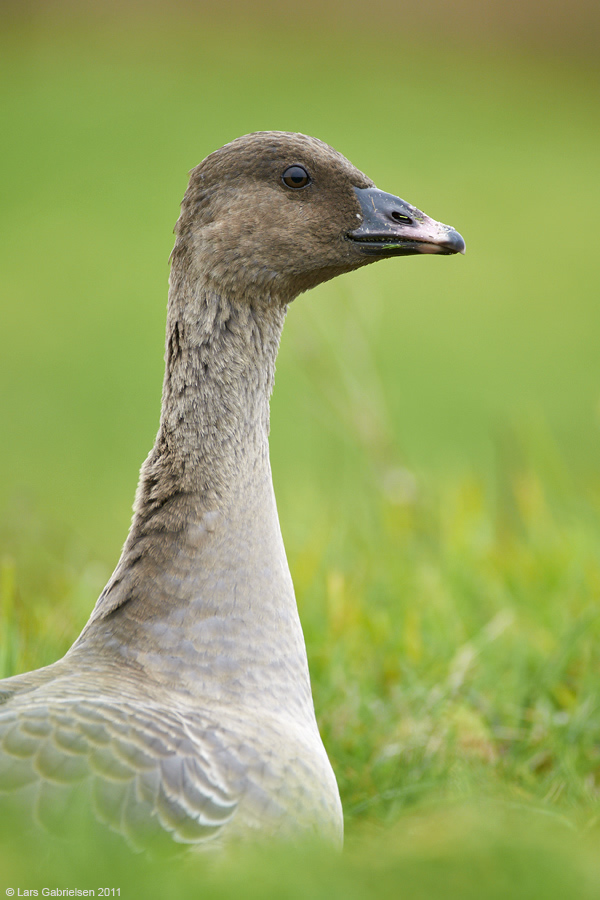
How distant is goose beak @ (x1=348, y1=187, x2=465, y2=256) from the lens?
313 cm

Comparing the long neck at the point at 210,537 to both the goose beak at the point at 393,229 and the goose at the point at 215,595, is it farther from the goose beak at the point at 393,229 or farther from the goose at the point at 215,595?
the goose beak at the point at 393,229

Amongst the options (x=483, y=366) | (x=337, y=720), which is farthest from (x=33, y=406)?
(x=337, y=720)

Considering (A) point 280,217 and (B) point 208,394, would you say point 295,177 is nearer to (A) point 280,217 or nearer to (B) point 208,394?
(A) point 280,217

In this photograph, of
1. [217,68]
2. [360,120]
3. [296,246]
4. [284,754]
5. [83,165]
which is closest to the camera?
[284,754]

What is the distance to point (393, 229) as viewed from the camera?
10.4 ft

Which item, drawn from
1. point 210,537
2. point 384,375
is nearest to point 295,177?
point 210,537

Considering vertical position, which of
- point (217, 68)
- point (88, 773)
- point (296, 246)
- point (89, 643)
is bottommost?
point (88, 773)

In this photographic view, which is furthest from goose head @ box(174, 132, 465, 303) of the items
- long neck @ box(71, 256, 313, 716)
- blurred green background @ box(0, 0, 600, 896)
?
blurred green background @ box(0, 0, 600, 896)

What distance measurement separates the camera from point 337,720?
12.4 ft

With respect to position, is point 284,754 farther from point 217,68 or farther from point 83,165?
point 217,68

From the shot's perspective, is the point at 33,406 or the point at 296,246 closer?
the point at 296,246

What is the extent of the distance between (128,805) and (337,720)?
59.5 inches

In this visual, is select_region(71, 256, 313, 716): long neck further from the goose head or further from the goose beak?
the goose beak

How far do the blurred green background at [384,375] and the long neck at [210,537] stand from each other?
65cm
